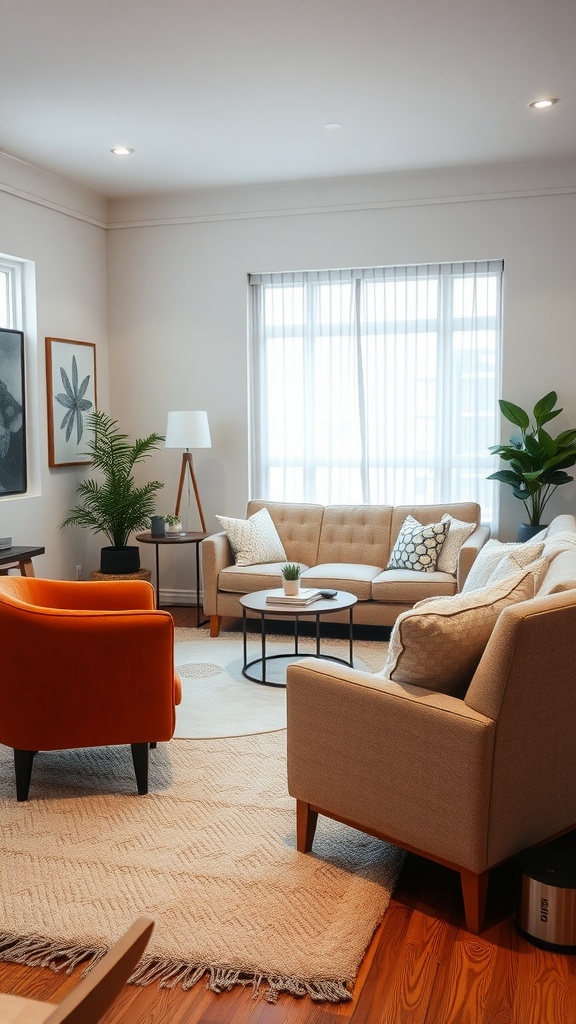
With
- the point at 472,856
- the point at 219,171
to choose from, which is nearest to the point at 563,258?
the point at 219,171

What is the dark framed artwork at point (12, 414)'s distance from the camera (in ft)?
17.3

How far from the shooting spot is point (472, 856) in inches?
85.7

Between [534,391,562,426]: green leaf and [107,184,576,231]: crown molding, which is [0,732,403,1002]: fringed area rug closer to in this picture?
[534,391,562,426]: green leaf

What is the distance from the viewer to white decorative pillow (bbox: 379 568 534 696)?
2299mm

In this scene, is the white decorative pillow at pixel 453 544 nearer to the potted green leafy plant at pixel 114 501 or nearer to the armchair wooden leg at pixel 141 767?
the potted green leafy plant at pixel 114 501

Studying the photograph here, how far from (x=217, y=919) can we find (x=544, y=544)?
1909 millimetres

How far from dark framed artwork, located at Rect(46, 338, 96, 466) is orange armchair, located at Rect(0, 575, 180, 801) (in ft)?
9.50

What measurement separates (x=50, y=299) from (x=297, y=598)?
9.25ft

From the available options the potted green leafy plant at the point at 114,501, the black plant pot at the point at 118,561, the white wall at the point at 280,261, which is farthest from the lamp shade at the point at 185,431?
the black plant pot at the point at 118,561

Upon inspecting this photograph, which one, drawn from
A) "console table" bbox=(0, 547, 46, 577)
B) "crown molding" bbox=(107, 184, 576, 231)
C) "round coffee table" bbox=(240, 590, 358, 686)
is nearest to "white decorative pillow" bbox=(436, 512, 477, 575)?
"round coffee table" bbox=(240, 590, 358, 686)

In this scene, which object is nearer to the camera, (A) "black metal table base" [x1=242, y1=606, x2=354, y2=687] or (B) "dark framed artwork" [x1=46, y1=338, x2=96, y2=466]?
(A) "black metal table base" [x1=242, y1=606, x2=354, y2=687]

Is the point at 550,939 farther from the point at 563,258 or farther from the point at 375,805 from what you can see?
the point at 563,258

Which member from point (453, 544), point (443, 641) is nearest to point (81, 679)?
point (443, 641)

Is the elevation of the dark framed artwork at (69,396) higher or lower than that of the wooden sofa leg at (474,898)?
higher
